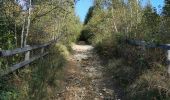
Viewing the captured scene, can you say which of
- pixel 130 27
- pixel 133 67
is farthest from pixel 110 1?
pixel 133 67

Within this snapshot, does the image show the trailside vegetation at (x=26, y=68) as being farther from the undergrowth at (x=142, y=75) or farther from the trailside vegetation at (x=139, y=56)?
the trailside vegetation at (x=139, y=56)

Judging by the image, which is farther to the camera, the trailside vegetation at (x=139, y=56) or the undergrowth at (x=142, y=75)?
the trailside vegetation at (x=139, y=56)

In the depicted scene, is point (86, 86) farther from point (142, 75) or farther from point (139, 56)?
point (139, 56)

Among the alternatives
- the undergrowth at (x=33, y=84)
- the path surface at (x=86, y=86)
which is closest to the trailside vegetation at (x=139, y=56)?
the path surface at (x=86, y=86)

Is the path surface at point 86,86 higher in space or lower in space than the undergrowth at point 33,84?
lower

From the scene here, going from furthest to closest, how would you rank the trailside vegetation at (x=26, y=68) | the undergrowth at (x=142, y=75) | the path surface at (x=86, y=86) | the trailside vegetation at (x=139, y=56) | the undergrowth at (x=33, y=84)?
the path surface at (x=86, y=86) < the trailside vegetation at (x=139, y=56) < the undergrowth at (x=142, y=75) < the trailside vegetation at (x=26, y=68) < the undergrowth at (x=33, y=84)

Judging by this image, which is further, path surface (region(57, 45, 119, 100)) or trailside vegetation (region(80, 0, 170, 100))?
path surface (region(57, 45, 119, 100))

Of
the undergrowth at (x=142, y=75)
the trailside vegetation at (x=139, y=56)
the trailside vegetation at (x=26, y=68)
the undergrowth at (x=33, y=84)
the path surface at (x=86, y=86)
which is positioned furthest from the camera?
the path surface at (x=86, y=86)

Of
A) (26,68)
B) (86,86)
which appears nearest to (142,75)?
(86,86)

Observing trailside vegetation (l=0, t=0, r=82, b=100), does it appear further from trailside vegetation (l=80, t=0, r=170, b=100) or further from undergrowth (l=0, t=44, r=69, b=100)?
trailside vegetation (l=80, t=0, r=170, b=100)

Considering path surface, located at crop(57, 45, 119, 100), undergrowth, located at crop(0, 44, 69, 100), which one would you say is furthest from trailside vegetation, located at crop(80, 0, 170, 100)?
undergrowth, located at crop(0, 44, 69, 100)

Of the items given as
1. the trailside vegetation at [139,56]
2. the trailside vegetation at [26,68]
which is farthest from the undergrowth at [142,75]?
the trailside vegetation at [26,68]

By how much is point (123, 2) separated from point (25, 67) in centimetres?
1369

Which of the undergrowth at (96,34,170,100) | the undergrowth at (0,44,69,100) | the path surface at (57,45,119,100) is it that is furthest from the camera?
the path surface at (57,45,119,100)
